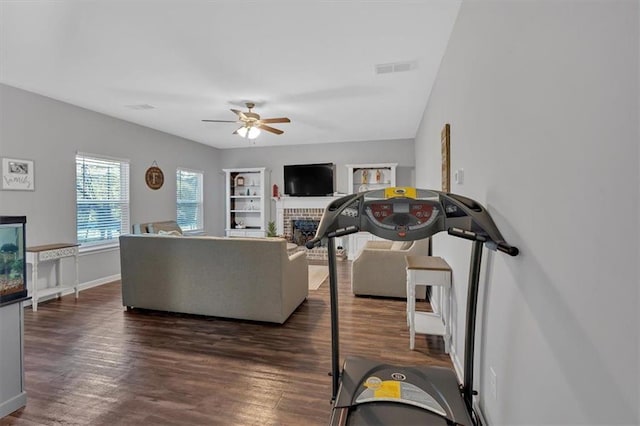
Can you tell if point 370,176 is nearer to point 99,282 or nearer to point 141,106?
point 141,106

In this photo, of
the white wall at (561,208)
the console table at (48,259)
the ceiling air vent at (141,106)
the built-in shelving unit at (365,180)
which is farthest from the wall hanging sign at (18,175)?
the built-in shelving unit at (365,180)

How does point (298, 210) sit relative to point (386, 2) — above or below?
below

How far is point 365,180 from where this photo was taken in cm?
709

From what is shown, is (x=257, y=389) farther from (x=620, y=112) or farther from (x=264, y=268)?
(x=620, y=112)

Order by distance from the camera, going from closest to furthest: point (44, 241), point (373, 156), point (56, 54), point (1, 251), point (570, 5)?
point (570, 5) < point (1, 251) < point (56, 54) < point (44, 241) < point (373, 156)

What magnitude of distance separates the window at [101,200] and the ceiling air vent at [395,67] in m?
4.41

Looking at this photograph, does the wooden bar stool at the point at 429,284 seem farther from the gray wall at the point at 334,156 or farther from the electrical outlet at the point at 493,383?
the gray wall at the point at 334,156

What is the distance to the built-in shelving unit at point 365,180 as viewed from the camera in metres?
6.88

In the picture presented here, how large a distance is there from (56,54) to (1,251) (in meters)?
2.18

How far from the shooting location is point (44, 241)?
4062mm

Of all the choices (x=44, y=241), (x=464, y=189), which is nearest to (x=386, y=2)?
(x=464, y=189)

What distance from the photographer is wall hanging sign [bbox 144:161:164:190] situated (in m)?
5.72

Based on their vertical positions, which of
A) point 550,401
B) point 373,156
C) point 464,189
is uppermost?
point 373,156

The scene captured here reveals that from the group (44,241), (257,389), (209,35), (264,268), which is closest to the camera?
(257,389)
